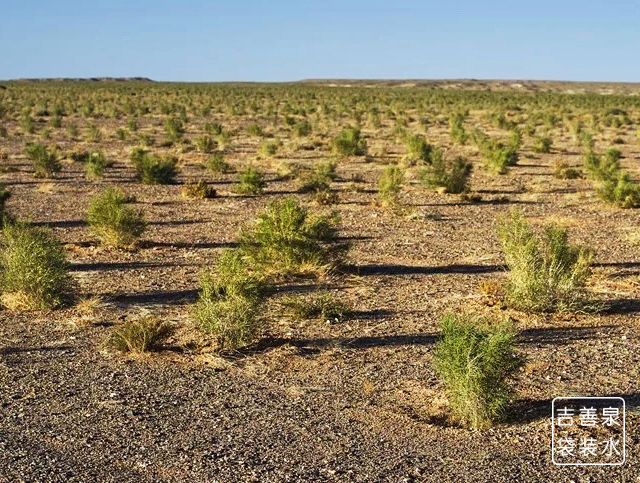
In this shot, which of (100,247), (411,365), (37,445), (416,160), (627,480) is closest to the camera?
(627,480)

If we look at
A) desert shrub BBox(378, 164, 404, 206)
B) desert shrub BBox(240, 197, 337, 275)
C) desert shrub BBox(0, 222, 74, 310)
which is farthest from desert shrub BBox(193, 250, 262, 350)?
desert shrub BBox(378, 164, 404, 206)

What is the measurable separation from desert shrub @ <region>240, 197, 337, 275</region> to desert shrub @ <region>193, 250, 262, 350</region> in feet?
10.1

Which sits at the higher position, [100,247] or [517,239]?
[517,239]

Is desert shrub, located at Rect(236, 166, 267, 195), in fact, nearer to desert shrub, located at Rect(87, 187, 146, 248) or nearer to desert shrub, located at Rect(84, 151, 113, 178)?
desert shrub, located at Rect(84, 151, 113, 178)

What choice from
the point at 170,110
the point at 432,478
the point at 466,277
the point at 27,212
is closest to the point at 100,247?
the point at 27,212

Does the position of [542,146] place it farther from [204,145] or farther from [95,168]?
[95,168]

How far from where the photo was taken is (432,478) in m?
6.69

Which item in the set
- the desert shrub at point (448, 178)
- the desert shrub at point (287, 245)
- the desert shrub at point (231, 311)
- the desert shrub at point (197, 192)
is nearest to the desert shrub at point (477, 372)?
the desert shrub at point (231, 311)

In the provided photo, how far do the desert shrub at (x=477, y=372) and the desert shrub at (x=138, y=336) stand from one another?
3.66 m

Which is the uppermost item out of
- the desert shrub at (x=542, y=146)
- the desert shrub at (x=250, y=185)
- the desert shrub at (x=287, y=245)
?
the desert shrub at (x=287, y=245)

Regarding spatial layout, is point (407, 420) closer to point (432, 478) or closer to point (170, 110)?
point (432, 478)

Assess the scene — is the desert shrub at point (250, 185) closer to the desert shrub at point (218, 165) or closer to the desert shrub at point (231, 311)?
the desert shrub at point (218, 165)

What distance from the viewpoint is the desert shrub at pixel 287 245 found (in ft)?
45.6

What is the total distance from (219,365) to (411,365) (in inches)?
83.0
